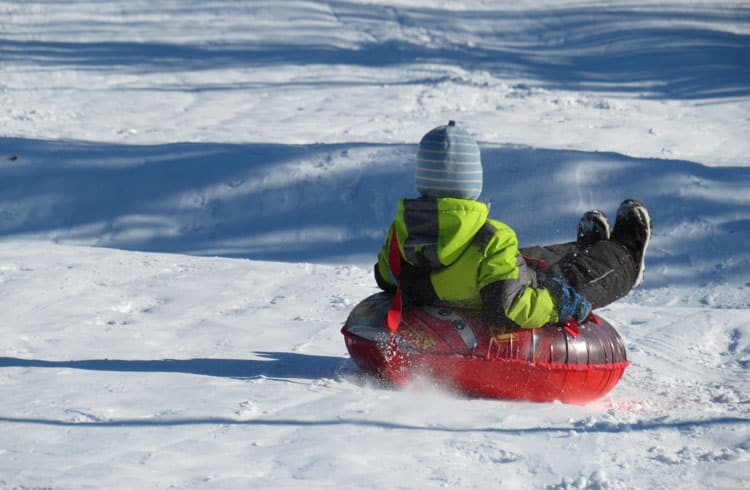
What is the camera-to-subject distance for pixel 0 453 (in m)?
2.98

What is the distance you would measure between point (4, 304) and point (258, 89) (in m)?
6.82

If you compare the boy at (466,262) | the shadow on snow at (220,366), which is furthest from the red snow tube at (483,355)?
the shadow on snow at (220,366)

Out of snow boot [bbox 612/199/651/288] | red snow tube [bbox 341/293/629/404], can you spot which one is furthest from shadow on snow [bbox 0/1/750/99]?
red snow tube [bbox 341/293/629/404]

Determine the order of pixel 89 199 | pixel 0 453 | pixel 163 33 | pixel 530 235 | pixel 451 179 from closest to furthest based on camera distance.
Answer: pixel 0 453 → pixel 451 179 → pixel 530 235 → pixel 89 199 → pixel 163 33

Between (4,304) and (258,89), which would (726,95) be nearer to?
(258,89)

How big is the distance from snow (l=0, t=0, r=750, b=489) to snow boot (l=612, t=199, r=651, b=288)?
1.99ft

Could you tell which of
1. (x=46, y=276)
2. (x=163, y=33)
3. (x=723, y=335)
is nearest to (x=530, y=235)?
(x=723, y=335)

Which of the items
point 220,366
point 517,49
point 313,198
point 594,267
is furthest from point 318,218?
point 517,49

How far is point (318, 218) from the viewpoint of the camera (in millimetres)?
7566

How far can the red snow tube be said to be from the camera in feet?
12.4

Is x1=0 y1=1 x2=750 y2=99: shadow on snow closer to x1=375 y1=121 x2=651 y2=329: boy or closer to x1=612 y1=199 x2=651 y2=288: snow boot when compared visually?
x1=612 y1=199 x2=651 y2=288: snow boot

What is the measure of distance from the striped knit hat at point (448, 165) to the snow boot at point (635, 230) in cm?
76

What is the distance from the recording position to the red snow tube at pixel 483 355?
3773 mm

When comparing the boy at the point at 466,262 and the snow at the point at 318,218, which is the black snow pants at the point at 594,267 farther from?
the snow at the point at 318,218
